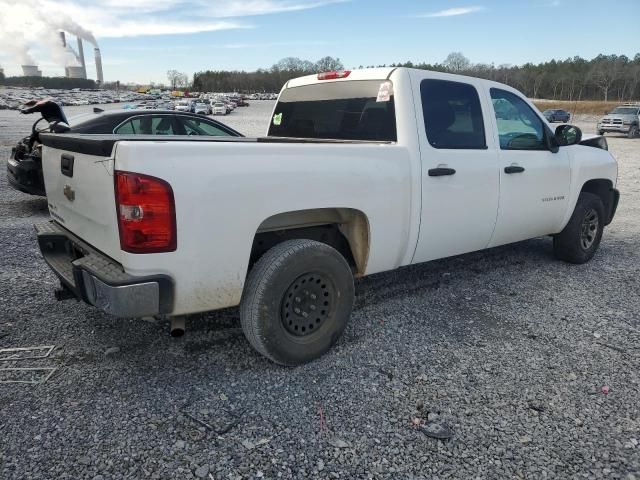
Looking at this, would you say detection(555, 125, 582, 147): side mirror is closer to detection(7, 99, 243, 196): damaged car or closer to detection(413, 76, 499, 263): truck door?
detection(413, 76, 499, 263): truck door

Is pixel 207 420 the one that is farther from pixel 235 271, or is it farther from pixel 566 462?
pixel 566 462

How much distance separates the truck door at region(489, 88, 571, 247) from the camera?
4.41 metres

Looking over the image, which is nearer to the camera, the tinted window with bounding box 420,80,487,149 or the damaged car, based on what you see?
the tinted window with bounding box 420,80,487,149

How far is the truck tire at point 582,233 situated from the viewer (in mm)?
5367

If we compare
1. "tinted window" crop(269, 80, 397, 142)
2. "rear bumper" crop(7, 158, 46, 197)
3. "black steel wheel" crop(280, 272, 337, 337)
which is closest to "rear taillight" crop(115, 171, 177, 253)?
"black steel wheel" crop(280, 272, 337, 337)

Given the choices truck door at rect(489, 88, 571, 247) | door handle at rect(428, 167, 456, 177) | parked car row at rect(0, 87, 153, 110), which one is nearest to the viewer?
door handle at rect(428, 167, 456, 177)

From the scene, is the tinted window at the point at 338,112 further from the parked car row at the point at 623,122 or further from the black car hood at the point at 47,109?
the parked car row at the point at 623,122

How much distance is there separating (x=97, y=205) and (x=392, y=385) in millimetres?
2066

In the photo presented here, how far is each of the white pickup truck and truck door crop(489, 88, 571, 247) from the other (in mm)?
18

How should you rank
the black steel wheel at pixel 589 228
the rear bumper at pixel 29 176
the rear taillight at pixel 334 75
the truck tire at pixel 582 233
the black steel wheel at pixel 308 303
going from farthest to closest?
the rear bumper at pixel 29 176
the black steel wheel at pixel 589 228
the truck tire at pixel 582 233
the rear taillight at pixel 334 75
the black steel wheel at pixel 308 303

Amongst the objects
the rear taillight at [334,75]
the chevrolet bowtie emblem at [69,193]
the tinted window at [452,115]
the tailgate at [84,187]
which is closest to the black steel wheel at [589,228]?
the tinted window at [452,115]

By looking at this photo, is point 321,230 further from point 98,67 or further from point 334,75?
point 98,67

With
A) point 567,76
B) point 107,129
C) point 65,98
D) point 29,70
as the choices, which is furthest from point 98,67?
point 107,129

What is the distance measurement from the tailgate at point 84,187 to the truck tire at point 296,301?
0.85 meters
